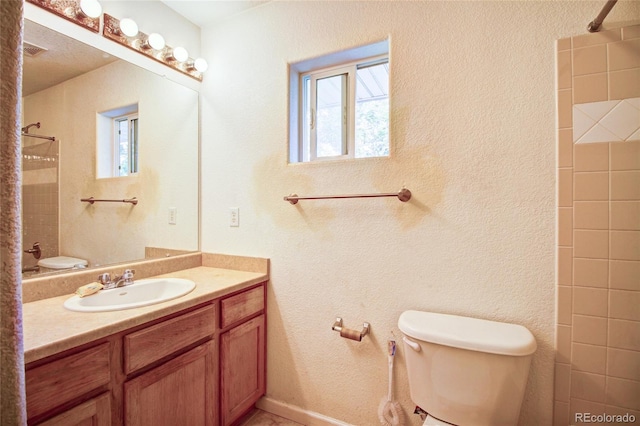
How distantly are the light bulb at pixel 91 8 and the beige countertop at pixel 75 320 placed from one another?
1.29 metres

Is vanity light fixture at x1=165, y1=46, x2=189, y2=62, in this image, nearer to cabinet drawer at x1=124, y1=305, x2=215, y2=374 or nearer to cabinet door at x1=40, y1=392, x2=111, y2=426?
cabinet drawer at x1=124, y1=305, x2=215, y2=374

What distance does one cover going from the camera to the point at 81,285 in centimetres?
130

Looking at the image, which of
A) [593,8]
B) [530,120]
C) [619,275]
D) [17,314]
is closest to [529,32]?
[593,8]

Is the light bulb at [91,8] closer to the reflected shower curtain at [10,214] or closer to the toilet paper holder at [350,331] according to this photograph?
the reflected shower curtain at [10,214]

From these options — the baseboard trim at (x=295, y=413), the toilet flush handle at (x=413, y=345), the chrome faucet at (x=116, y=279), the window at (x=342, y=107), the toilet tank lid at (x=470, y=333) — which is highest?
the window at (x=342, y=107)

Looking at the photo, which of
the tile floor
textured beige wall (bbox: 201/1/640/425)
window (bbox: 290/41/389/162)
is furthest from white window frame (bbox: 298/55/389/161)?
the tile floor

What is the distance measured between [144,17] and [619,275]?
8.26 feet

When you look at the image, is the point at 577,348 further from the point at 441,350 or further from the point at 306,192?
the point at 306,192

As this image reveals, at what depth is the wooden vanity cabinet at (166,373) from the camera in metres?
0.84

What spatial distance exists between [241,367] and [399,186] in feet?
4.03

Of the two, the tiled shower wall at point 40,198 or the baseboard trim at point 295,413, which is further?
→ the baseboard trim at point 295,413

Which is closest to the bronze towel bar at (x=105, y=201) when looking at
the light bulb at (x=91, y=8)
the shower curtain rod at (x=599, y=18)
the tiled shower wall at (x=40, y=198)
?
the tiled shower wall at (x=40, y=198)

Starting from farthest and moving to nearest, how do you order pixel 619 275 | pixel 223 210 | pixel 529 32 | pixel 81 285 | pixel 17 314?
pixel 223 210 → pixel 81 285 → pixel 529 32 → pixel 619 275 → pixel 17 314

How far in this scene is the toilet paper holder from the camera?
4.39 feet
